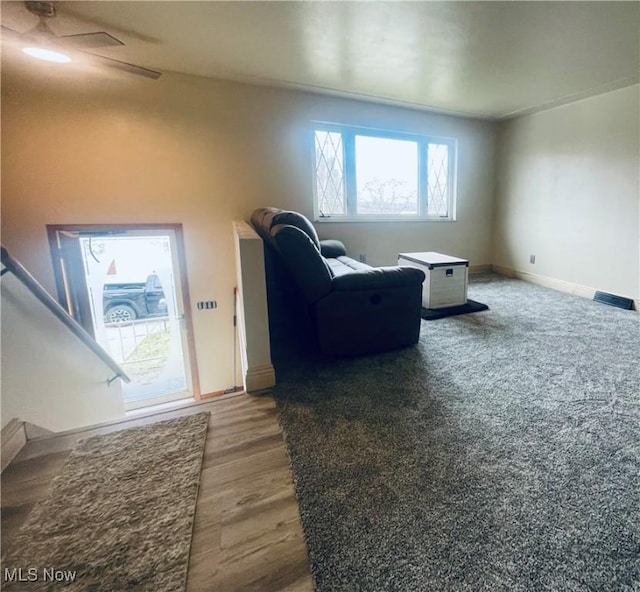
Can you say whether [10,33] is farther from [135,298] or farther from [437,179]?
[437,179]

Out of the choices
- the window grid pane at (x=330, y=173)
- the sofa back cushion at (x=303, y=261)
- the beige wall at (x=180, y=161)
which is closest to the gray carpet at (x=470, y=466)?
the sofa back cushion at (x=303, y=261)

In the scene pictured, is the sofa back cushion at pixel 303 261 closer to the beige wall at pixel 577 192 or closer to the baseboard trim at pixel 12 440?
the baseboard trim at pixel 12 440

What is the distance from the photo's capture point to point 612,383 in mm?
1886

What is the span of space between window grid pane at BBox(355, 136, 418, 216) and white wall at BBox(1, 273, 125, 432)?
137 inches

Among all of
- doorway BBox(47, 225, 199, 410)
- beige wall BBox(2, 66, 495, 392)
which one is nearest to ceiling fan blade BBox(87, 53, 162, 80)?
beige wall BBox(2, 66, 495, 392)

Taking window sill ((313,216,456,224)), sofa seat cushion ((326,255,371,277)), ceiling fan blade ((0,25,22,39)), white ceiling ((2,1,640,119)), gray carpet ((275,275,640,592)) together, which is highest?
white ceiling ((2,1,640,119))

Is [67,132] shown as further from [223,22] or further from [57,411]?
[57,411]

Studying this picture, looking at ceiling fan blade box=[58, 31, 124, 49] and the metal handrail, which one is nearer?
the metal handrail

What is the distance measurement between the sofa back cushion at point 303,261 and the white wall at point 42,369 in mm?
1506

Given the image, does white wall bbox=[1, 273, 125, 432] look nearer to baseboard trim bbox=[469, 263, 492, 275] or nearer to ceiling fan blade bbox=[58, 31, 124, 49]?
ceiling fan blade bbox=[58, 31, 124, 49]

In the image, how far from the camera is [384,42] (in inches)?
98.3

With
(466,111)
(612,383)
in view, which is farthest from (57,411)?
(466,111)

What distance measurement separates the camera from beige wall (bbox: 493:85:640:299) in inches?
129

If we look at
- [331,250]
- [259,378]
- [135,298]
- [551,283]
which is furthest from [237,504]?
[551,283]
